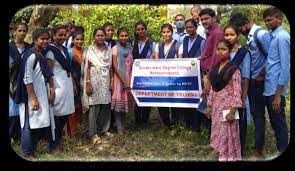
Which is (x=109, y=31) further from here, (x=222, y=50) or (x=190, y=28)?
(x=222, y=50)

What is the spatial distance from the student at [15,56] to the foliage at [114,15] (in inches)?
13.2

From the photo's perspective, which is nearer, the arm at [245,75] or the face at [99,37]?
the arm at [245,75]

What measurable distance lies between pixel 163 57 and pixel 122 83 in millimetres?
566

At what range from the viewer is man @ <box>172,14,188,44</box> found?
17.2 feet

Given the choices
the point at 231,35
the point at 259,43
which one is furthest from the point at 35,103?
the point at 259,43

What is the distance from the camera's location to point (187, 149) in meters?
5.30

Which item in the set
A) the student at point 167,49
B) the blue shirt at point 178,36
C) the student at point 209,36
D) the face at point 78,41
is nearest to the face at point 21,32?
the face at point 78,41

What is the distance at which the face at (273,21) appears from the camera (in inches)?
196

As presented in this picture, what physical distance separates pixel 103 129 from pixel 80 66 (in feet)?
2.43

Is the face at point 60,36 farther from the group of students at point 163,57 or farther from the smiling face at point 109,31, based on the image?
the smiling face at point 109,31

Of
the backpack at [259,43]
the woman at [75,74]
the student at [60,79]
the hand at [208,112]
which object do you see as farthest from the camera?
the woman at [75,74]

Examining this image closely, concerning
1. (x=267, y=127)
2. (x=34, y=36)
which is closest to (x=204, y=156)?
(x=267, y=127)

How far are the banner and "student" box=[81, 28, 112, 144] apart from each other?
1.22 feet

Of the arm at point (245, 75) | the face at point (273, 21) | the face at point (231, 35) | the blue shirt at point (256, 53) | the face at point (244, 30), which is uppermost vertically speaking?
the face at point (273, 21)
